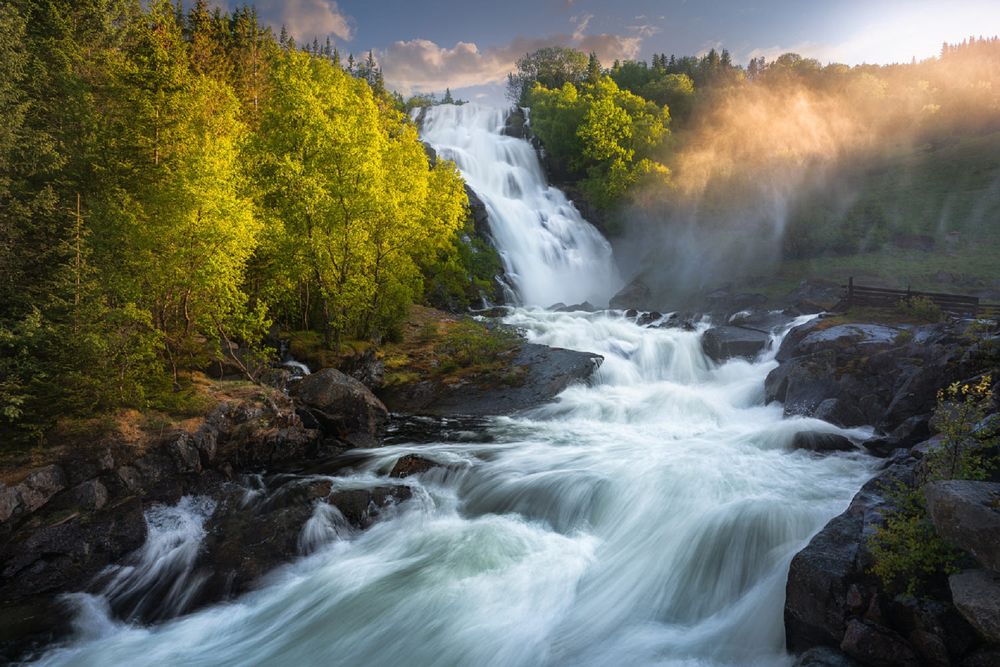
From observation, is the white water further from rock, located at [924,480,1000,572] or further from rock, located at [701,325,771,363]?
rock, located at [924,480,1000,572]

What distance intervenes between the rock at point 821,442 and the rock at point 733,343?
9754 millimetres

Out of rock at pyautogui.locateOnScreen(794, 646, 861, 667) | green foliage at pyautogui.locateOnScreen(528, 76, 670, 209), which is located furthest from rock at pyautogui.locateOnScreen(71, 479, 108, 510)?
green foliage at pyautogui.locateOnScreen(528, 76, 670, 209)

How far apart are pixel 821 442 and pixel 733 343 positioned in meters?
10.6

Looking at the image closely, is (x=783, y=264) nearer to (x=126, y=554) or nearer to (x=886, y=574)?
(x=886, y=574)

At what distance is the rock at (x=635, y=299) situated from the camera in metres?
37.7

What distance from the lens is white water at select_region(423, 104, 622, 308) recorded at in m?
40.5

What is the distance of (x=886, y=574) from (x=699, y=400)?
13.6m

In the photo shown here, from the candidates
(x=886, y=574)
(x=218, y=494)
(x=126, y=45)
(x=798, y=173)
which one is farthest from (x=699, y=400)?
(x=798, y=173)

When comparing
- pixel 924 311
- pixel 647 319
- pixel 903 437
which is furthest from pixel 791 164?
pixel 903 437

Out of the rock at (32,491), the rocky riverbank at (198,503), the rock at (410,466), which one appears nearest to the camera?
the rocky riverbank at (198,503)

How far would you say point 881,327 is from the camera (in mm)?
20234

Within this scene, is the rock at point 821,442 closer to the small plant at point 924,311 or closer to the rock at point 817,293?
the small plant at point 924,311

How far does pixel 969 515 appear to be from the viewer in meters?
5.88

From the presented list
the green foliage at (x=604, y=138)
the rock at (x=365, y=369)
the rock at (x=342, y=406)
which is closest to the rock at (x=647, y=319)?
the rock at (x=365, y=369)
